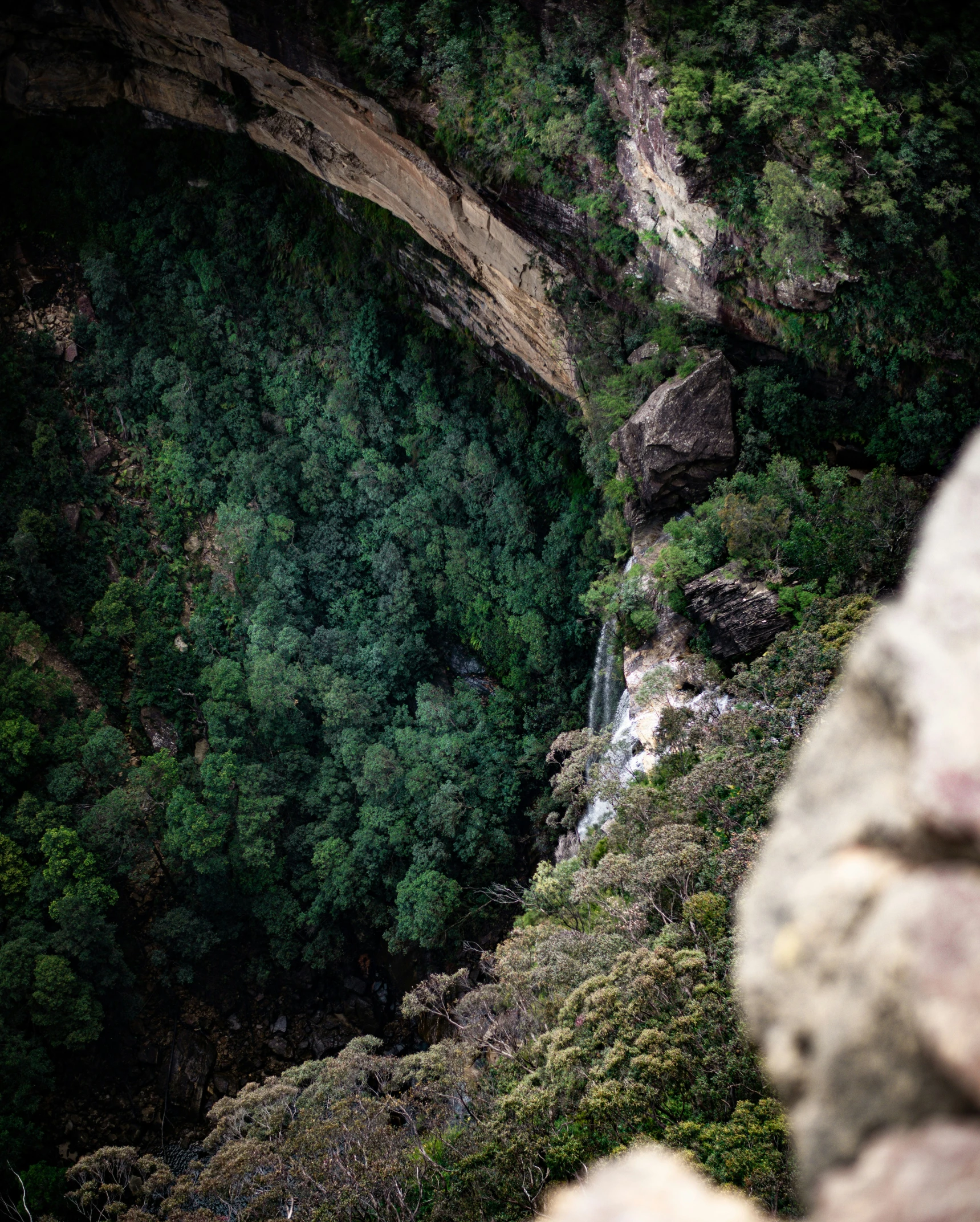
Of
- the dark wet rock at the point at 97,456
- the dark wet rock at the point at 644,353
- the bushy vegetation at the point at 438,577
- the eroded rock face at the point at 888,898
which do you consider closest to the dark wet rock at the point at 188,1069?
the bushy vegetation at the point at 438,577

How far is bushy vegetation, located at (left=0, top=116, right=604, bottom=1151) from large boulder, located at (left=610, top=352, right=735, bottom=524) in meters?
4.85

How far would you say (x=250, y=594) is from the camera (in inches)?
934

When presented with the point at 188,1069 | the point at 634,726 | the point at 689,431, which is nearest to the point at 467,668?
the point at 634,726

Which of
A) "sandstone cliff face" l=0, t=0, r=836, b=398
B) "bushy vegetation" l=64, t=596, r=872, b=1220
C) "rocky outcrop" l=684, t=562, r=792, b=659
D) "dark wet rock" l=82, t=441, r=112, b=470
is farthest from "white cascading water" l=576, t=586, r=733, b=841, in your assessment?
"dark wet rock" l=82, t=441, r=112, b=470

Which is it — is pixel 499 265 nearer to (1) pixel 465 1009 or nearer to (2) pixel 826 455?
(2) pixel 826 455

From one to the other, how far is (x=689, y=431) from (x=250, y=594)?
13.6m

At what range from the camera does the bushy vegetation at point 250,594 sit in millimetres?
20078

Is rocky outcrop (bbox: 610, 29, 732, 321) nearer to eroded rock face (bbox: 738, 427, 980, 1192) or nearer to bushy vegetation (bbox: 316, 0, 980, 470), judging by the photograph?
bushy vegetation (bbox: 316, 0, 980, 470)

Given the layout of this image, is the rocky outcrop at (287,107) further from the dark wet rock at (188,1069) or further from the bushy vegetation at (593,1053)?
the dark wet rock at (188,1069)

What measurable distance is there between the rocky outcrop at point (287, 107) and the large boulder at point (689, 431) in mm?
4008

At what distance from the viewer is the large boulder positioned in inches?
598

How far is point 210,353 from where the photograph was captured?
25.3 meters

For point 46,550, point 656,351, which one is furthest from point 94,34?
point 656,351

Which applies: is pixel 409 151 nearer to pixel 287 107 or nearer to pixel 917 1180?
pixel 287 107
